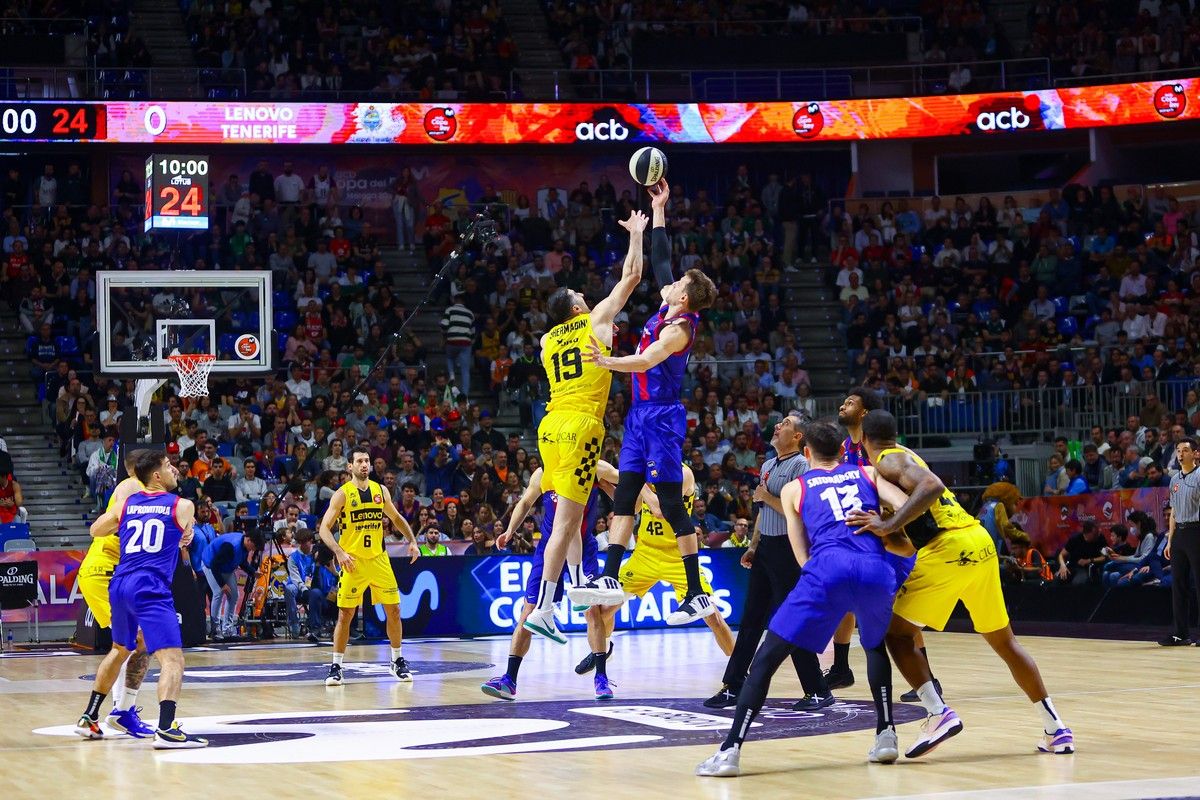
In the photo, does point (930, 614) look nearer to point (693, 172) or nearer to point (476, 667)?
point (476, 667)

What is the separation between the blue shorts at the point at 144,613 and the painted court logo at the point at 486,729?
734mm

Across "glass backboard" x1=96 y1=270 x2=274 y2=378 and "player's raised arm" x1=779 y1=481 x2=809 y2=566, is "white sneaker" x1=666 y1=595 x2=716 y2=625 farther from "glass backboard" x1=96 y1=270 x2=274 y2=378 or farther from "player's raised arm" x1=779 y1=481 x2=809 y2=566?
"glass backboard" x1=96 y1=270 x2=274 y2=378

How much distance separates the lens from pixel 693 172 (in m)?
32.5

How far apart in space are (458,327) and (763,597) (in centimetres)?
1578

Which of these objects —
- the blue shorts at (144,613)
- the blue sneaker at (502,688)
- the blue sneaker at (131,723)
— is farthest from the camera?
the blue sneaker at (502,688)

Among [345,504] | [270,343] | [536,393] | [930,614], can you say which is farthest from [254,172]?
[930,614]

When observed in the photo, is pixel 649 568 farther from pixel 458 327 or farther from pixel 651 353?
pixel 458 327

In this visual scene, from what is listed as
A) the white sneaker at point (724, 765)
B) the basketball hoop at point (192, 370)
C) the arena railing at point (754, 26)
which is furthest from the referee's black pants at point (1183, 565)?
the arena railing at point (754, 26)

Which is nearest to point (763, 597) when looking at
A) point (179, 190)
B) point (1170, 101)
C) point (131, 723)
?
point (131, 723)

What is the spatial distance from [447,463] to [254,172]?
30.8 ft

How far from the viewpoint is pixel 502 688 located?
11336 mm

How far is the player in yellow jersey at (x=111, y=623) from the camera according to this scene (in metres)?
10.4

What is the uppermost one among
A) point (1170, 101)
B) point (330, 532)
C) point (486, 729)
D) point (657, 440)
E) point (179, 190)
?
point (1170, 101)

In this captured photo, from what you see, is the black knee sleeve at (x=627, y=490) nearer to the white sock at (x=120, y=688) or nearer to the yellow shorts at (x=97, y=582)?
the white sock at (x=120, y=688)
